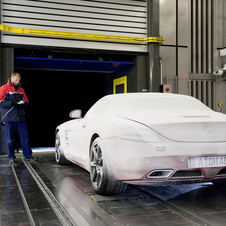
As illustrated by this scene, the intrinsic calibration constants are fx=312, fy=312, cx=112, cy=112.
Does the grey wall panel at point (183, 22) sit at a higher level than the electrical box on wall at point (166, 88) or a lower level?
higher

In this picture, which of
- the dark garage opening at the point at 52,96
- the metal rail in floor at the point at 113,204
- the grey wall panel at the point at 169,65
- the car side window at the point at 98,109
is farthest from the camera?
the dark garage opening at the point at 52,96

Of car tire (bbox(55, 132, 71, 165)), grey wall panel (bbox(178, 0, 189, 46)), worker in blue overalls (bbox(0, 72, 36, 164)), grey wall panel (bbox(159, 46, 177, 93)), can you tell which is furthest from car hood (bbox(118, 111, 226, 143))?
grey wall panel (bbox(178, 0, 189, 46))

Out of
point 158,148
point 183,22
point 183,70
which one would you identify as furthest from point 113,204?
point 183,22

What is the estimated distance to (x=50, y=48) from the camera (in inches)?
332

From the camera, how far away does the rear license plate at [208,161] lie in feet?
10.1

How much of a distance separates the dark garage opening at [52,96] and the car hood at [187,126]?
29.9 ft

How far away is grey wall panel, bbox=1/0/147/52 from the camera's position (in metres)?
8.19

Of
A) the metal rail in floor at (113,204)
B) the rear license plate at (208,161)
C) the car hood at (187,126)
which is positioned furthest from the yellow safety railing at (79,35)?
the rear license plate at (208,161)

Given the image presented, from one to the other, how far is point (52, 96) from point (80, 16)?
187 inches

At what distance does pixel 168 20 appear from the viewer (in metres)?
10.0

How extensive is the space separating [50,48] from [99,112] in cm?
477

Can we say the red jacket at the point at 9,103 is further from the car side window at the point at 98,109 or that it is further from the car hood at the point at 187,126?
the car hood at the point at 187,126

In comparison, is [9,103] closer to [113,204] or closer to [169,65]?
[113,204]

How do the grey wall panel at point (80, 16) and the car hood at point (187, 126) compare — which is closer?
the car hood at point (187, 126)
